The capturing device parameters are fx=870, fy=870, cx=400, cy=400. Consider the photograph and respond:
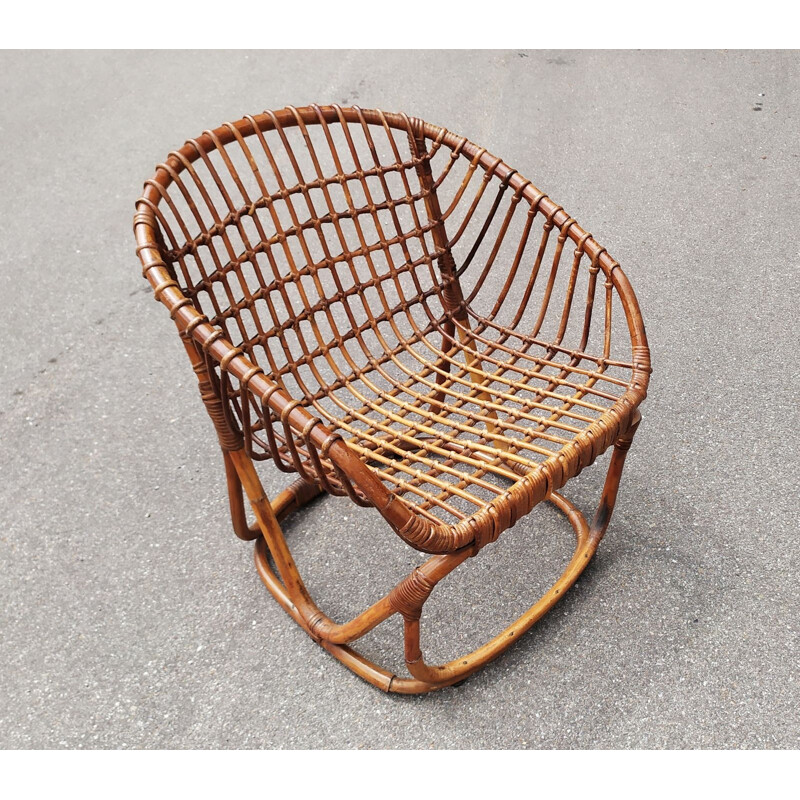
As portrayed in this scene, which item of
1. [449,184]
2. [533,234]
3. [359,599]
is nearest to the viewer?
[359,599]

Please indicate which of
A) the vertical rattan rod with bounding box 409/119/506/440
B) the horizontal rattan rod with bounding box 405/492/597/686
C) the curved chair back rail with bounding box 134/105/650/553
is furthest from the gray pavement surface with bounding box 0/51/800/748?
the vertical rattan rod with bounding box 409/119/506/440

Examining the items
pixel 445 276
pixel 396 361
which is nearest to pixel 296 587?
pixel 396 361

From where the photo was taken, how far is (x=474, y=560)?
1.70 meters

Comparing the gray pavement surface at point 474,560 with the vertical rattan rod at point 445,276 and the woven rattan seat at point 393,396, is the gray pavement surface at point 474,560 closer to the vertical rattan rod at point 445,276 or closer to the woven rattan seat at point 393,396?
the woven rattan seat at point 393,396

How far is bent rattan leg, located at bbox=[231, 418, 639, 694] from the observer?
4.18ft

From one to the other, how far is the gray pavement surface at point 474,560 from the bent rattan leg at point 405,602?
0.05 meters

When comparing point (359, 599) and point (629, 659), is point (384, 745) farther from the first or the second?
point (629, 659)

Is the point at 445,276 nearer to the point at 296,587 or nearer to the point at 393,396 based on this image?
the point at 393,396

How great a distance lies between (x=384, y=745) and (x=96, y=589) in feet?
2.16

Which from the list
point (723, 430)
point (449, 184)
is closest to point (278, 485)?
point (723, 430)

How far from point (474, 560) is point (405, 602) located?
45 cm

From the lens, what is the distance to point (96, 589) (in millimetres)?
1691

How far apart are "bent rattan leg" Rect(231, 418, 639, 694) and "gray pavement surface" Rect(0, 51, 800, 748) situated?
0.05 metres

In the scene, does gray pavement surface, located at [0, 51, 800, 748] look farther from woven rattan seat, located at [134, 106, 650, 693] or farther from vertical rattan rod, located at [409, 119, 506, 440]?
vertical rattan rod, located at [409, 119, 506, 440]
